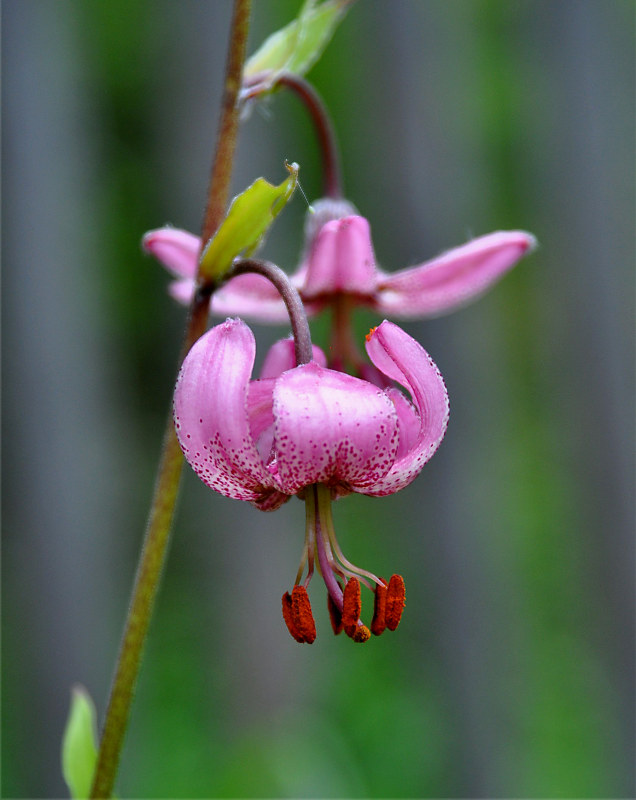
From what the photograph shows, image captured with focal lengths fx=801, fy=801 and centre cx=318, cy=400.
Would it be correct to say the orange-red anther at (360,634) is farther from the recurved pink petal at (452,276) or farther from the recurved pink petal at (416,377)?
the recurved pink petal at (452,276)

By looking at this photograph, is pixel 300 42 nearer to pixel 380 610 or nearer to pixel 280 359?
pixel 280 359

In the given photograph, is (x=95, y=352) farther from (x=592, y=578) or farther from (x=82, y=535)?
(x=592, y=578)

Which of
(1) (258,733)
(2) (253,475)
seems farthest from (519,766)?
(2) (253,475)

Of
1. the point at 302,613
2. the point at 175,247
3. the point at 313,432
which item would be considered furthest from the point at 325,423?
the point at 175,247

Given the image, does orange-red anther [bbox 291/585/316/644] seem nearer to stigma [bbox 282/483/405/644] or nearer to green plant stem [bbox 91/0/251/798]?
stigma [bbox 282/483/405/644]

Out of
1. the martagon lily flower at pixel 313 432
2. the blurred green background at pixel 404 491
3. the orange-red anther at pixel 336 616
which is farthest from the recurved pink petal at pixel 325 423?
the blurred green background at pixel 404 491

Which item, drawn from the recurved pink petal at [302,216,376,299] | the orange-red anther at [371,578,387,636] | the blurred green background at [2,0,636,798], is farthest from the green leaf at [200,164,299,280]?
the blurred green background at [2,0,636,798]
